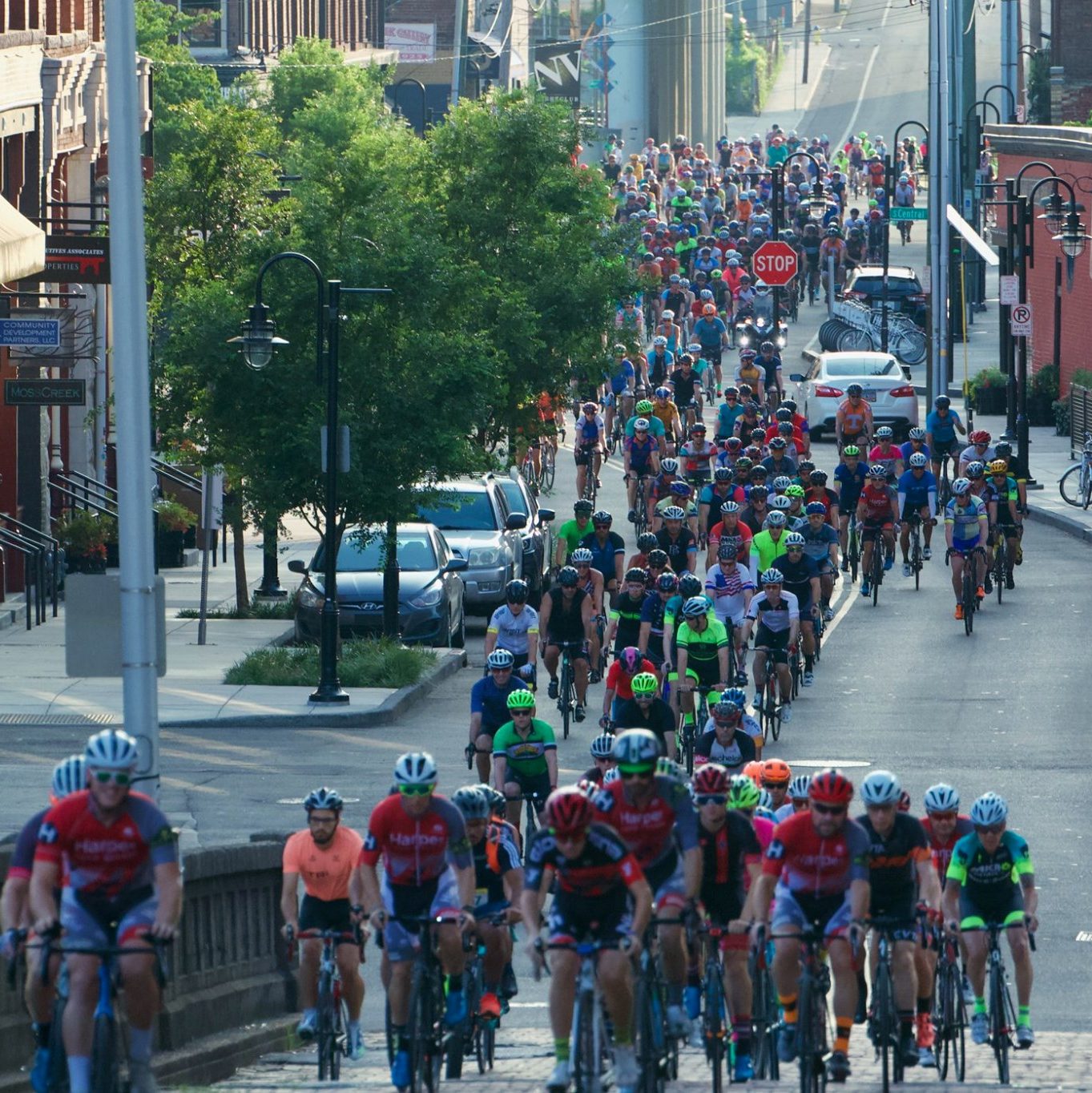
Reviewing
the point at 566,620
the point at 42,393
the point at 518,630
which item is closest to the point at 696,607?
the point at 518,630

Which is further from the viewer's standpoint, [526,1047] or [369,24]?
[369,24]

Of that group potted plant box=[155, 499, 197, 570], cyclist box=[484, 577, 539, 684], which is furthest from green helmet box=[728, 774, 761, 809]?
potted plant box=[155, 499, 197, 570]

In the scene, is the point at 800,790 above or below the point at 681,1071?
above

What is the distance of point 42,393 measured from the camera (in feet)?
101

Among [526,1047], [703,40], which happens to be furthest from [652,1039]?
[703,40]

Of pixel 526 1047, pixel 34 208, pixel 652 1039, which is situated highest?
pixel 34 208

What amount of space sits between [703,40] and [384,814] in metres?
106

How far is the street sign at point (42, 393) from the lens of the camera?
3083 centimetres

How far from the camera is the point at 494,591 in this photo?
103 feet

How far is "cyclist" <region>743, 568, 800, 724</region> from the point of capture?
23547mm

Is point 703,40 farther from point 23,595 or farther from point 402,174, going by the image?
point 23,595

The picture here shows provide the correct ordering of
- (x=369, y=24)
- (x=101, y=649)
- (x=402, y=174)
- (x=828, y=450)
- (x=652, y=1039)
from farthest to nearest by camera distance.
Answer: (x=369, y=24) → (x=828, y=450) → (x=402, y=174) → (x=101, y=649) → (x=652, y=1039)

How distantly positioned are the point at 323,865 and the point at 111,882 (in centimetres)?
336

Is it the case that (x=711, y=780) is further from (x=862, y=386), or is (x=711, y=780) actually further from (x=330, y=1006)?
(x=862, y=386)
